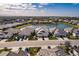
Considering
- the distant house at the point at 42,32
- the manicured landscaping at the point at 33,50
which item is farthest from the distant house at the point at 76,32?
the manicured landscaping at the point at 33,50

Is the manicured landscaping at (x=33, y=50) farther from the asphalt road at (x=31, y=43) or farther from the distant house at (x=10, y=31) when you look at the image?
the distant house at (x=10, y=31)

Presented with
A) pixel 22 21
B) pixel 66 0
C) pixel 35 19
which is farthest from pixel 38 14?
pixel 66 0

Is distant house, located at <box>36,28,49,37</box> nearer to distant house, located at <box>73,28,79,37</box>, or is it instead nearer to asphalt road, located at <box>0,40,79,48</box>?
asphalt road, located at <box>0,40,79,48</box>

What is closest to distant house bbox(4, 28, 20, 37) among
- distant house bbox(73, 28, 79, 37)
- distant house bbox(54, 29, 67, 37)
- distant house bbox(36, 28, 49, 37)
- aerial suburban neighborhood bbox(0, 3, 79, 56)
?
aerial suburban neighborhood bbox(0, 3, 79, 56)

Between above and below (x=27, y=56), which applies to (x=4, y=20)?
above

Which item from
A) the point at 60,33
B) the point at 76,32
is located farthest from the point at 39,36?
the point at 76,32

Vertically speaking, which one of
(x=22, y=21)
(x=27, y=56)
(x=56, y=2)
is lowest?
(x=27, y=56)

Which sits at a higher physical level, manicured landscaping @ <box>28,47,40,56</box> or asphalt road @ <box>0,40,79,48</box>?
asphalt road @ <box>0,40,79,48</box>

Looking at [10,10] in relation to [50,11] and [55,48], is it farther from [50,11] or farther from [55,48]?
[55,48]
